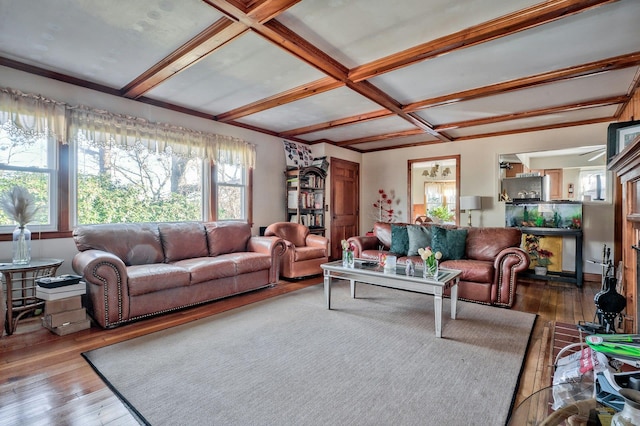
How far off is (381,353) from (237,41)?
8.93 ft

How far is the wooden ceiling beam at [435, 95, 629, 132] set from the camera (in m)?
3.73

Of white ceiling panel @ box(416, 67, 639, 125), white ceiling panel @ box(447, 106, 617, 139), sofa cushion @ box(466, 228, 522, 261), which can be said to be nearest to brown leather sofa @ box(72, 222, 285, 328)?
sofa cushion @ box(466, 228, 522, 261)

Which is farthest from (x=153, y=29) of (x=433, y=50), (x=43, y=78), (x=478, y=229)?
(x=478, y=229)

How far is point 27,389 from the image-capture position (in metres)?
1.81

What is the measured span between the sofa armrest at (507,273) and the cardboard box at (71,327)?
4113mm

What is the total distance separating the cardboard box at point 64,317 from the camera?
258 cm

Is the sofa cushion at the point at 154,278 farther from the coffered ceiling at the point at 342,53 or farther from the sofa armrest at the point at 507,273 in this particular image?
the sofa armrest at the point at 507,273

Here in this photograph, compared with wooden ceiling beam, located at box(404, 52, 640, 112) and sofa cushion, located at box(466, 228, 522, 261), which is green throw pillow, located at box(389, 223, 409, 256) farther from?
wooden ceiling beam, located at box(404, 52, 640, 112)

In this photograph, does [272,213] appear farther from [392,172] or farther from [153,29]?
[153,29]

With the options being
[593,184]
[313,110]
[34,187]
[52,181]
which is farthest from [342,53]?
[593,184]

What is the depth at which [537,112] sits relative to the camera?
13.8 feet

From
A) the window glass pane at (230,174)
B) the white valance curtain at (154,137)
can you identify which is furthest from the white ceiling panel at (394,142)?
the window glass pane at (230,174)

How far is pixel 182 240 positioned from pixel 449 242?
338cm

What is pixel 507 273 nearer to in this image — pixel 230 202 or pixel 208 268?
pixel 208 268
